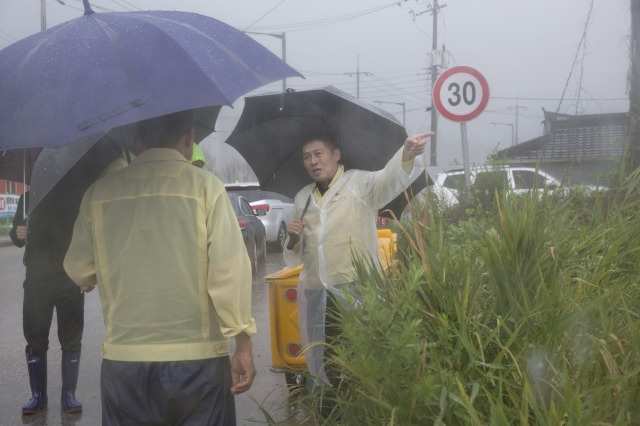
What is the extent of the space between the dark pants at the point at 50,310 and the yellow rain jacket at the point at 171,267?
2409mm

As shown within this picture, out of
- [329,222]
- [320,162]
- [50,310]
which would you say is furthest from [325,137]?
[50,310]

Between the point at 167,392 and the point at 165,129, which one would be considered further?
the point at 165,129

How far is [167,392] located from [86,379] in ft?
13.2

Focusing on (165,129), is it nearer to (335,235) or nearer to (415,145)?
(415,145)

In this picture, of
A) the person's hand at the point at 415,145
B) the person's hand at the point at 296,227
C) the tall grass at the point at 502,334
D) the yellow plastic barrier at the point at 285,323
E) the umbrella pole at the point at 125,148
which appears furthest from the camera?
the yellow plastic barrier at the point at 285,323

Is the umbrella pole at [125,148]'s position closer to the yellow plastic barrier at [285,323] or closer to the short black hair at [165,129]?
the short black hair at [165,129]

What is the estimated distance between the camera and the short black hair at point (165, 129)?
3.03 m

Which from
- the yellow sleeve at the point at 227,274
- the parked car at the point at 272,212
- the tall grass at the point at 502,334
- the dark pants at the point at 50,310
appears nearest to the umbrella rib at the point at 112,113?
the yellow sleeve at the point at 227,274

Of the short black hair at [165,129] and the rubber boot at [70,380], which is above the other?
the short black hair at [165,129]

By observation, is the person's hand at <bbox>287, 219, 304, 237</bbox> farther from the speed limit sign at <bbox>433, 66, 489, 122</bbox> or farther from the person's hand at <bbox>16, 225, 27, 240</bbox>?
the speed limit sign at <bbox>433, 66, 489, 122</bbox>

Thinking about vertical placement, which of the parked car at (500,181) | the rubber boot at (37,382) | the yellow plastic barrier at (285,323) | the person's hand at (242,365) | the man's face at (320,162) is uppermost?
the man's face at (320,162)

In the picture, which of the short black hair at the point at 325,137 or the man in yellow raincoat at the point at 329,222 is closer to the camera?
the man in yellow raincoat at the point at 329,222

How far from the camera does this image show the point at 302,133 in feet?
15.5

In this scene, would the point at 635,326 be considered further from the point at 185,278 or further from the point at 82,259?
the point at 82,259
